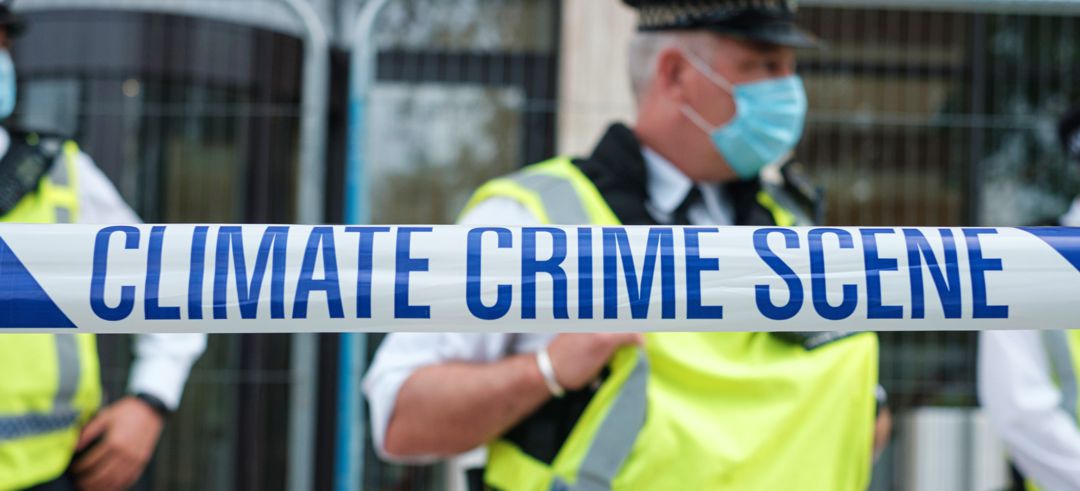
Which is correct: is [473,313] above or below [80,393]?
above

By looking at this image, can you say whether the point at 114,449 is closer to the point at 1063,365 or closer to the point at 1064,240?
the point at 1064,240

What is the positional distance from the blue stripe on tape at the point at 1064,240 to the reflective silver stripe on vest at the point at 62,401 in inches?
71.2

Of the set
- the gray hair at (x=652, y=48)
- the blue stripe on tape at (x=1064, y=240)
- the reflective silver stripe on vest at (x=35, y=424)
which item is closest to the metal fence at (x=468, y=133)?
the reflective silver stripe on vest at (x=35, y=424)

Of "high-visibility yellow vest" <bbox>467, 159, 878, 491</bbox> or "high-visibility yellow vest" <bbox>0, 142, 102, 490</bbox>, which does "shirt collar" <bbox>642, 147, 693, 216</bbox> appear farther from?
"high-visibility yellow vest" <bbox>0, 142, 102, 490</bbox>

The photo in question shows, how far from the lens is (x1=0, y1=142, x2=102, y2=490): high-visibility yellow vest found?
7.49ft

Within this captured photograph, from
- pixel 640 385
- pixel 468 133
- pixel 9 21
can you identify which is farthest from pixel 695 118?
pixel 468 133

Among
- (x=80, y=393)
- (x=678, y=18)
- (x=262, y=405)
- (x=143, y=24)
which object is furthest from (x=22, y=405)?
(x=143, y=24)

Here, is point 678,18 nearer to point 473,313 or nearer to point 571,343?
point 571,343

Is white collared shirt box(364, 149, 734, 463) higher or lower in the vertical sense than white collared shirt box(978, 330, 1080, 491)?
higher

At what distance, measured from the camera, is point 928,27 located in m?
4.52

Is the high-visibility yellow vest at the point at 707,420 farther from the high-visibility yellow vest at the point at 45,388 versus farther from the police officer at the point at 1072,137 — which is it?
the police officer at the point at 1072,137

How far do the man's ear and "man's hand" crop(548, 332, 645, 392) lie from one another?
0.64 meters

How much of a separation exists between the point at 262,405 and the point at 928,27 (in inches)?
112

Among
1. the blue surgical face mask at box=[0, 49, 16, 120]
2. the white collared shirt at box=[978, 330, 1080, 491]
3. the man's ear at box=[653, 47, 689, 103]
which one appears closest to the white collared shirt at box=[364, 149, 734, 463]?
the man's ear at box=[653, 47, 689, 103]
